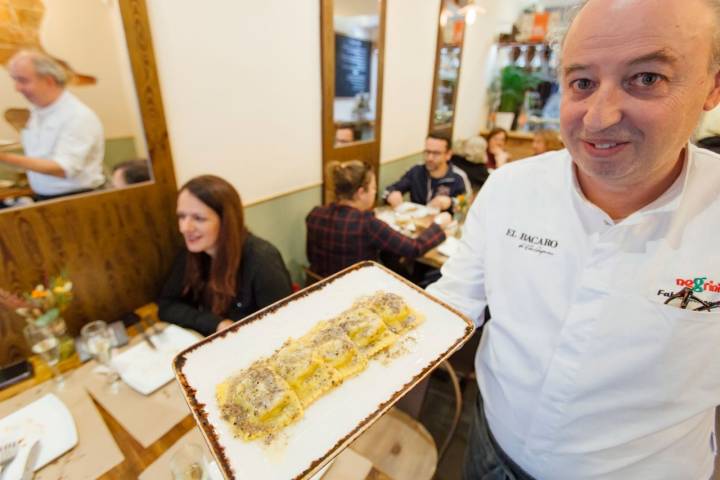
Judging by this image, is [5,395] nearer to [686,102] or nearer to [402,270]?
[686,102]

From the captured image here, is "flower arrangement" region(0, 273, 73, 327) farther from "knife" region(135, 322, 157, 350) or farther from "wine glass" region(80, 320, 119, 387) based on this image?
"knife" region(135, 322, 157, 350)

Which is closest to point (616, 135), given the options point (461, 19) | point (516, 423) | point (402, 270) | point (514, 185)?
point (514, 185)

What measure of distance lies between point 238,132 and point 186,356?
1.56 meters

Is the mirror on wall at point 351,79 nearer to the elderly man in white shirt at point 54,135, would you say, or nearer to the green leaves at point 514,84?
the elderly man in white shirt at point 54,135

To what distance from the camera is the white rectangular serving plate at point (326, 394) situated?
673 millimetres

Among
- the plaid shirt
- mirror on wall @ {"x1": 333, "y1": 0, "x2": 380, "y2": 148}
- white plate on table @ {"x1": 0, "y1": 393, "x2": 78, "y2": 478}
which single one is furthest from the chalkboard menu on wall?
white plate on table @ {"x1": 0, "y1": 393, "x2": 78, "y2": 478}

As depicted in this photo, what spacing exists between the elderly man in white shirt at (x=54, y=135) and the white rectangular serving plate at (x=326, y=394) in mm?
1130

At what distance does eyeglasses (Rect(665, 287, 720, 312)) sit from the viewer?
2.25 feet

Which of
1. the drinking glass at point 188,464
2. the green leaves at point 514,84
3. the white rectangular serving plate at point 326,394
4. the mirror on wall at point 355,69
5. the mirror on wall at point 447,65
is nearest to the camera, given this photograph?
the white rectangular serving plate at point 326,394

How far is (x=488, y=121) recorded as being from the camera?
5.68 m

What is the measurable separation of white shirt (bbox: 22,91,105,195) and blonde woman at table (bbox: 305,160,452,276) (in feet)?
3.78

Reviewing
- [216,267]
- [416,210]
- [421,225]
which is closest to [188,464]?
[216,267]

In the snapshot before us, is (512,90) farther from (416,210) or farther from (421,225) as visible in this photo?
(421,225)

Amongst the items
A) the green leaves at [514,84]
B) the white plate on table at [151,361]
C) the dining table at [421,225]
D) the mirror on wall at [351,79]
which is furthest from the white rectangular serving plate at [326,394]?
the green leaves at [514,84]
